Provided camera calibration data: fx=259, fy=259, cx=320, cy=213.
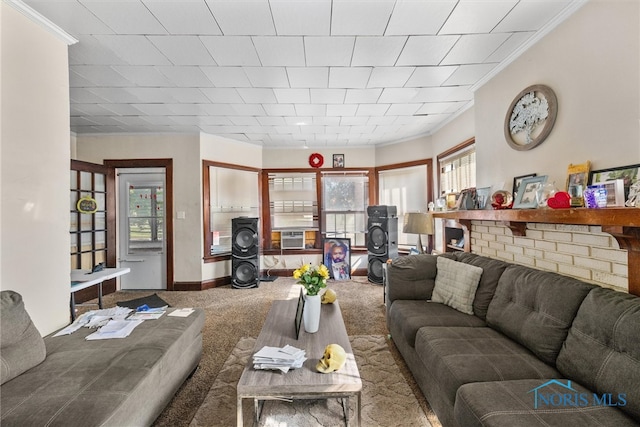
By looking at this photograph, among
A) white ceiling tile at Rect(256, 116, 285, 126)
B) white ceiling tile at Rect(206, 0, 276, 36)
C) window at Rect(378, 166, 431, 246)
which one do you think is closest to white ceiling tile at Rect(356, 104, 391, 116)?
white ceiling tile at Rect(256, 116, 285, 126)

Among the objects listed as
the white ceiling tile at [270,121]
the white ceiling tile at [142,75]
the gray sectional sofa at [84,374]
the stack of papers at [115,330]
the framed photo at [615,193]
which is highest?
the white ceiling tile at [142,75]

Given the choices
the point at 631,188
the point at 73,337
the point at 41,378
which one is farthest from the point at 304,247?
the point at 631,188

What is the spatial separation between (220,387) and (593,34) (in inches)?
133

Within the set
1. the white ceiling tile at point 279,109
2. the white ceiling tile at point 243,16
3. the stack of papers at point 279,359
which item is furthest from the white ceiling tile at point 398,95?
the stack of papers at point 279,359

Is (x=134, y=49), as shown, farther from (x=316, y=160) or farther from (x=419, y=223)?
(x=419, y=223)

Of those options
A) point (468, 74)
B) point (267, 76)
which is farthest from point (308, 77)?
point (468, 74)

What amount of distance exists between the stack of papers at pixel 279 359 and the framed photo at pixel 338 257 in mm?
3298

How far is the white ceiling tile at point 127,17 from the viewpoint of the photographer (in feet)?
5.46

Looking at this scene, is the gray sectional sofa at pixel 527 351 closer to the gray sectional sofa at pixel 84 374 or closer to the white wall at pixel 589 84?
the white wall at pixel 589 84

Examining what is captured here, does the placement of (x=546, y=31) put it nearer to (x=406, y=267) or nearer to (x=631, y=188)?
(x=631, y=188)

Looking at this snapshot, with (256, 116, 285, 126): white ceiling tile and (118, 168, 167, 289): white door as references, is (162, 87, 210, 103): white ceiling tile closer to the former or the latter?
(256, 116, 285, 126): white ceiling tile

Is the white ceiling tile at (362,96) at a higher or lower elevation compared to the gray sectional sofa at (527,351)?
higher

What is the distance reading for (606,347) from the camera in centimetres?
118

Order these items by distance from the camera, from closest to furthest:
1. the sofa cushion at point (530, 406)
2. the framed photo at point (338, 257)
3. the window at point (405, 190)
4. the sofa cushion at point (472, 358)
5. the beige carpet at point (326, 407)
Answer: the sofa cushion at point (530, 406) → the sofa cushion at point (472, 358) → the beige carpet at point (326, 407) → the window at point (405, 190) → the framed photo at point (338, 257)
